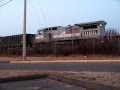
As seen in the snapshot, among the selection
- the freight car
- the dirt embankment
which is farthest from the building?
the dirt embankment

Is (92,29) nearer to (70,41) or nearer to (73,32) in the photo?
(73,32)

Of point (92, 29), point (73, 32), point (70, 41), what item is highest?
point (92, 29)

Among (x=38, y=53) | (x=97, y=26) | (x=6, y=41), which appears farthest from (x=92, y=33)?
(x=6, y=41)

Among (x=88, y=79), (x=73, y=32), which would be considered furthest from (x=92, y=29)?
(x=88, y=79)

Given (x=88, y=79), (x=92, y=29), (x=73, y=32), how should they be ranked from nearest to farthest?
(x=88, y=79)
(x=92, y=29)
(x=73, y=32)

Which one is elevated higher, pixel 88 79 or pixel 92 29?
pixel 92 29

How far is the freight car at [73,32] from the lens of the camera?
49703 mm

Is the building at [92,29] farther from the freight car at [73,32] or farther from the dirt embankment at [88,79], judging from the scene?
the dirt embankment at [88,79]

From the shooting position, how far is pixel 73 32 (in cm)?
5316

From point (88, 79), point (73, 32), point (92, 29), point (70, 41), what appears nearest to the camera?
point (88, 79)

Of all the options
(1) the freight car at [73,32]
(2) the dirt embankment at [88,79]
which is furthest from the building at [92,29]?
(2) the dirt embankment at [88,79]

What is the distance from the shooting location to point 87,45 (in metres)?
42.0

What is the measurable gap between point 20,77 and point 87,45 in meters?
28.2

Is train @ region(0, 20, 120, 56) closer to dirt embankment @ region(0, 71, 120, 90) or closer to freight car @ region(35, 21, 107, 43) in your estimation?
freight car @ region(35, 21, 107, 43)
